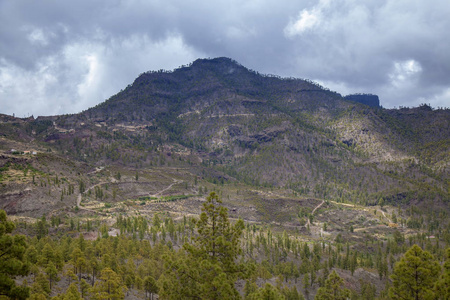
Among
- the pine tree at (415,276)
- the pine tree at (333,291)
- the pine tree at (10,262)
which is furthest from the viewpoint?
the pine tree at (333,291)

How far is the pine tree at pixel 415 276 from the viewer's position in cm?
2667

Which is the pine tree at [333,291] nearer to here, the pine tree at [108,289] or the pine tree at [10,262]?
the pine tree at [10,262]

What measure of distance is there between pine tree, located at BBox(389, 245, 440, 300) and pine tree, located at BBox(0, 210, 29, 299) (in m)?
29.4

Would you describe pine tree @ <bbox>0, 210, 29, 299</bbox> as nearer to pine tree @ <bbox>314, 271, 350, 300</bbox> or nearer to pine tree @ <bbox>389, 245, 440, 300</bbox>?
pine tree @ <bbox>314, 271, 350, 300</bbox>

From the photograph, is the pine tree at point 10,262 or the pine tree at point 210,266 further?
the pine tree at point 210,266

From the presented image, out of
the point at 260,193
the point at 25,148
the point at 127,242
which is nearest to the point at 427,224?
the point at 260,193

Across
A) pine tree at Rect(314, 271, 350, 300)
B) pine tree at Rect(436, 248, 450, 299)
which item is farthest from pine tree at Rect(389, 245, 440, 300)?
pine tree at Rect(314, 271, 350, 300)

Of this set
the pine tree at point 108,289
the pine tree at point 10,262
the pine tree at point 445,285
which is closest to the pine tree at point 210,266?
the pine tree at point 10,262

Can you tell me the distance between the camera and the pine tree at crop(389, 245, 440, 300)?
26672 millimetres

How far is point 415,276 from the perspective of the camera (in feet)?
89.3

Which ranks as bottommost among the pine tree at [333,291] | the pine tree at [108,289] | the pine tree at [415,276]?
the pine tree at [108,289]

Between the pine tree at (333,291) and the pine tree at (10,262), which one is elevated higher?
the pine tree at (10,262)

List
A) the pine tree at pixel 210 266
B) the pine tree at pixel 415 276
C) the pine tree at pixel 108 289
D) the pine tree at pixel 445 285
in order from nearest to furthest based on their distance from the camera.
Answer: the pine tree at pixel 445 285 < the pine tree at pixel 210 266 < the pine tree at pixel 415 276 < the pine tree at pixel 108 289

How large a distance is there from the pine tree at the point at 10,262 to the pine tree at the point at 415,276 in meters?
29.4
